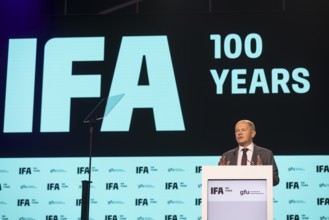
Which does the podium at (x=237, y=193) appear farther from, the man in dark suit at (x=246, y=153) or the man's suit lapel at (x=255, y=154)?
the man's suit lapel at (x=255, y=154)

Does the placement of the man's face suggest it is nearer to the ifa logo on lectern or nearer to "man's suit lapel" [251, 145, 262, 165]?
"man's suit lapel" [251, 145, 262, 165]

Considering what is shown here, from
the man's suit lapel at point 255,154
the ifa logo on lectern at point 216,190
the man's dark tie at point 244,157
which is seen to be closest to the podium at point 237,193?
the ifa logo on lectern at point 216,190

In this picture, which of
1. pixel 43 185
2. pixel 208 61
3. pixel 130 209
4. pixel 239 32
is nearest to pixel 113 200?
pixel 130 209

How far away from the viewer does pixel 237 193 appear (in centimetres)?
291

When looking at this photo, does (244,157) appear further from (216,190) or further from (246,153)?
(216,190)

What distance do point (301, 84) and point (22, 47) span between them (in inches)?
124

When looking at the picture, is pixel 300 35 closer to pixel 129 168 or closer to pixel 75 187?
pixel 129 168

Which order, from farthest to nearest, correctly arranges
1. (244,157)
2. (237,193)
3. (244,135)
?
1. (244,135)
2. (244,157)
3. (237,193)

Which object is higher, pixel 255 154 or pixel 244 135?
pixel 244 135

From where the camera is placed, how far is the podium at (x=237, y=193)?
2.88 m

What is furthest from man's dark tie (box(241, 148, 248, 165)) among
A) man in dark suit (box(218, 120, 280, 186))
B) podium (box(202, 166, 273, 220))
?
podium (box(202, 166, 273, 220))

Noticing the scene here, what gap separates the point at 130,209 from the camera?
250 inches

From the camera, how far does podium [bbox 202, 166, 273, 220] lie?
2.88 meters

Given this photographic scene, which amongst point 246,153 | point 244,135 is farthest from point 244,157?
point 244,135
